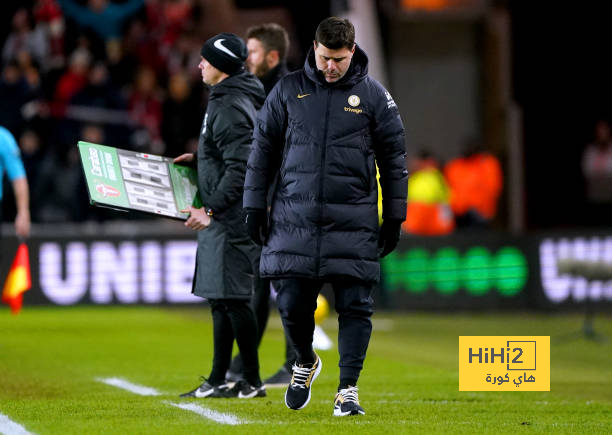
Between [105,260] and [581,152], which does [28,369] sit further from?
[581,152]

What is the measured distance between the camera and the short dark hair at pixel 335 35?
6.96 metres

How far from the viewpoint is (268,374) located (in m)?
10.2

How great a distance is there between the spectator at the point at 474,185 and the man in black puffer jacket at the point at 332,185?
40.8 feet

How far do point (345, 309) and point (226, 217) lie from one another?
1.30 metres

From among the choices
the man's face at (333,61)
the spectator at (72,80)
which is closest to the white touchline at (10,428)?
the man's face at (333,61)

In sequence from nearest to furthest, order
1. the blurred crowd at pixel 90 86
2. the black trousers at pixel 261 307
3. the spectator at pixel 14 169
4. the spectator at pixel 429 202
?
the black trousers at pixel 261 307
the spectator at pixel 14 169
the blurred crowd at pixel 90 86
the spectator at pixel 429 202

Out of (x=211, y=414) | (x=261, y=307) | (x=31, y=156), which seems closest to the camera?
(x=211, y=414)

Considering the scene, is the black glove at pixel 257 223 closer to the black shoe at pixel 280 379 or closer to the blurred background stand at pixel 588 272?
the black shoe at pixel 280 379

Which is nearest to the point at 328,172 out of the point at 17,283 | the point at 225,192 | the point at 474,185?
the point at 225,192

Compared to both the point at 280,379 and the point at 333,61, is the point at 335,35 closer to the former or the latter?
the point at 333,61

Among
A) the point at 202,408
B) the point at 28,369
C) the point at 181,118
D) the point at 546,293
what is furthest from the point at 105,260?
the point at 202,408

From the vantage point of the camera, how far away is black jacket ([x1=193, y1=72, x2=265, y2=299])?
8.08m

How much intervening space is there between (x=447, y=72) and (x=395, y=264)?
5464 mm

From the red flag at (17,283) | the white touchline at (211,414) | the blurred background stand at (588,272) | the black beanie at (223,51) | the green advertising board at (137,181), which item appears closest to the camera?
the white touchline at (211,414)
